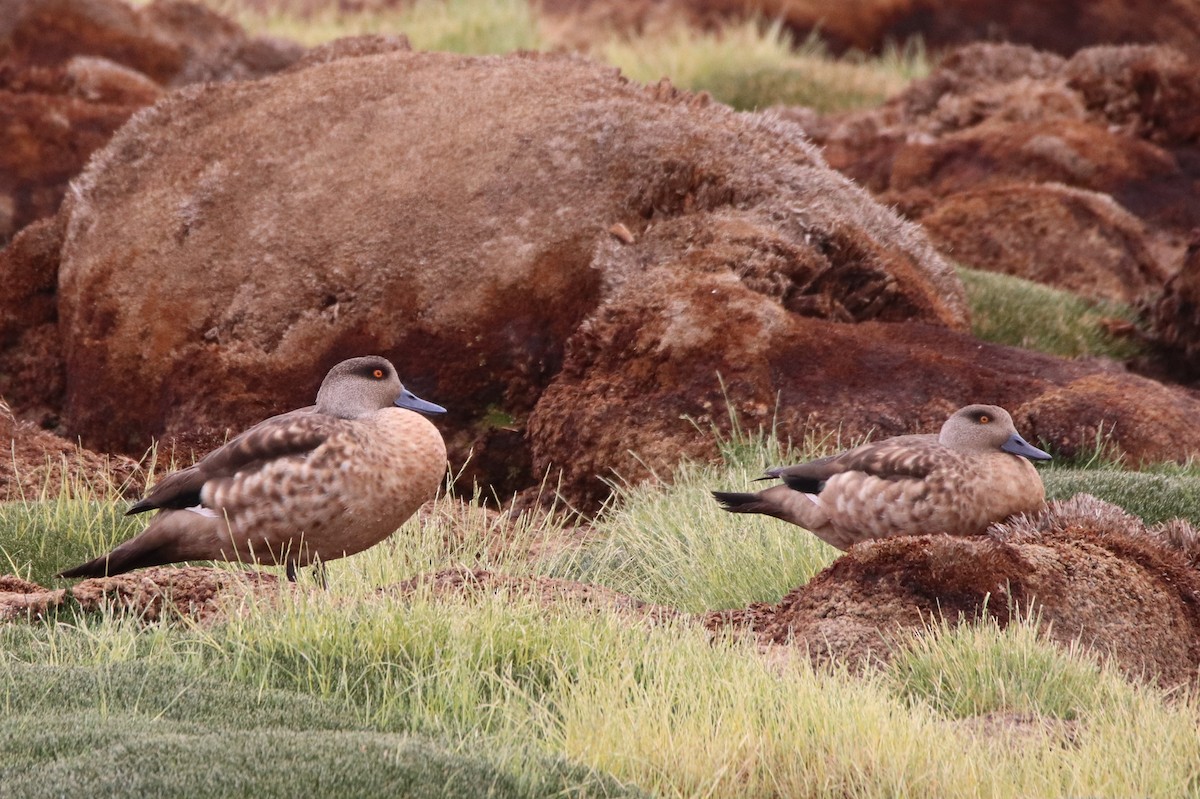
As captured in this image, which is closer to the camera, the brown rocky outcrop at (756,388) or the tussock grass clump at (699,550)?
the tussock grass clump at (699,550)

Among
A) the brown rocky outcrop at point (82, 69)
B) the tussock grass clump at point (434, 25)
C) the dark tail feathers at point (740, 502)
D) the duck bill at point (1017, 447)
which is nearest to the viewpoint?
the duck bill at point (1017, 447)

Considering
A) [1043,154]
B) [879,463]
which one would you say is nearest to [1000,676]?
[879,463]

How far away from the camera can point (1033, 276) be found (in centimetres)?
1500

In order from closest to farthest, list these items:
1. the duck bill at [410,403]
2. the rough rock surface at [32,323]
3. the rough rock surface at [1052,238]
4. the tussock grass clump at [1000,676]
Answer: the tussock grass clump at [1000,676] → the duck bill at [410,403] → the rough rock surface at [32,323] → the rough rock surface at [1052,238]

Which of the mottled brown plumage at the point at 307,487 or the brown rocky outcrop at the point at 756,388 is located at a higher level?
the mottled brown plumage at the point at 307,487

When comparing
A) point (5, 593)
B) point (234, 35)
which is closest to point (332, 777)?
point (5, 593)

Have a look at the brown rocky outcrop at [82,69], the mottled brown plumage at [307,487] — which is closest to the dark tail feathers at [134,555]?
the mottled brown plumage at [307,487]

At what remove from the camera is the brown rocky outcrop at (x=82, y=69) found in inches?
548

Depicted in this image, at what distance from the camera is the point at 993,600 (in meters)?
6.41

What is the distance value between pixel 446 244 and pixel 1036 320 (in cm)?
523

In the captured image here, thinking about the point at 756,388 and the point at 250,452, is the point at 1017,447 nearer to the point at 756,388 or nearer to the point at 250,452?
the point at 756,388

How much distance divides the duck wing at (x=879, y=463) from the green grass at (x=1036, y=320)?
583 cm

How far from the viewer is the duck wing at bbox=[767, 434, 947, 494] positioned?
7.04 m

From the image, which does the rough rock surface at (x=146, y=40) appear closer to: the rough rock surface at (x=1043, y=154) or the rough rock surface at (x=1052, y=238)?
the rough rock surface at (x=1043, y=154)
